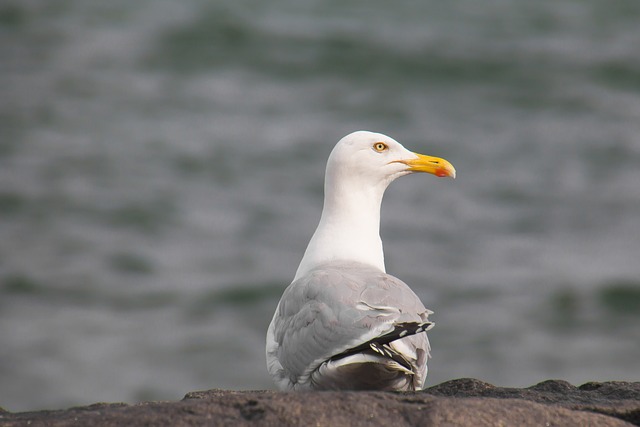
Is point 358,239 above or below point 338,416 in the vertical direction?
above

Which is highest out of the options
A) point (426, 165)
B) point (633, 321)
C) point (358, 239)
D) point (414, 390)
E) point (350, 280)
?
point (633, 321)

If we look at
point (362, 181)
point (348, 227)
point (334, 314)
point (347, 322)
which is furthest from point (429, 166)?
point (347, 322)

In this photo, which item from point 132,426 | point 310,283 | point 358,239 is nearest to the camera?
point 132,426

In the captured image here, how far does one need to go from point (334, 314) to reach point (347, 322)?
169 mm

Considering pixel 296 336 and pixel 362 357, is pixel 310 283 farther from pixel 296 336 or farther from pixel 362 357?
pixel 362 357

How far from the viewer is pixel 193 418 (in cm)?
467

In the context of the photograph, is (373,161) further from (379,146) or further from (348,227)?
(348,227)

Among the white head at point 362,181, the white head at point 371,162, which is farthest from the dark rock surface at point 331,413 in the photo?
the white head at point 371,162

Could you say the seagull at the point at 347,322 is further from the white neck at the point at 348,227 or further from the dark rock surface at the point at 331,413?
the dark rock surface at the point at 331,413

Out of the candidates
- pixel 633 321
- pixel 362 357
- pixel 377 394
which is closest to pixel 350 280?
pixel 362 357

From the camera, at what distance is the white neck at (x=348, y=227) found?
23.9 feet

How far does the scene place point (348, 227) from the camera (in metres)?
7.48

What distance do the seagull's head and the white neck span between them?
2.6 inches

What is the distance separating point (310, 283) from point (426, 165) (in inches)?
73.1
